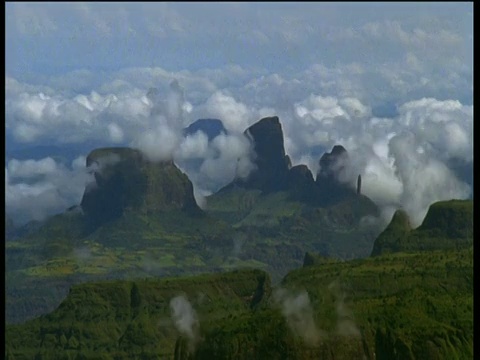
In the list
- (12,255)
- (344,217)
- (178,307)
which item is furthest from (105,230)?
(178,307)

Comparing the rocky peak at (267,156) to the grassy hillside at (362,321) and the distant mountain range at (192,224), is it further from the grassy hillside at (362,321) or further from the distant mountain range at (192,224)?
the grassy hillside at (362,321)

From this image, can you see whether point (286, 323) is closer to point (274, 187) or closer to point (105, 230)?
point (105, 230)

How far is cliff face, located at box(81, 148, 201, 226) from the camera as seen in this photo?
99.8m

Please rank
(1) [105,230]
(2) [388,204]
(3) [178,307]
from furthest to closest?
(1) [105,230] → (2) [388,204] → (3) [178,307]

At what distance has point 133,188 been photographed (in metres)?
102

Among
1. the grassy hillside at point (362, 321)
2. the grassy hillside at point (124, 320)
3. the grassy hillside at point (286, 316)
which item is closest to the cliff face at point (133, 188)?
the grassy hillside at point (286, 316)

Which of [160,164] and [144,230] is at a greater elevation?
[160,164]

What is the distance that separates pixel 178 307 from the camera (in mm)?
60219

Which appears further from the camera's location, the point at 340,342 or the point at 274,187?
the point at 274,187

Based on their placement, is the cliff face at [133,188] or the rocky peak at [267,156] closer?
the cliff face at [133,188]

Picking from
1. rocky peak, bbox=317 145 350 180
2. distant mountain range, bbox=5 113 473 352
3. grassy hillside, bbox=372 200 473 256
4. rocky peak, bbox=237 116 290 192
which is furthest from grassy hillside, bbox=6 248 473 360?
rocky peak, bbox=237 116 290 192

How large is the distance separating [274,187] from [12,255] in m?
35.2

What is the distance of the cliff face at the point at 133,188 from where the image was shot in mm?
99812

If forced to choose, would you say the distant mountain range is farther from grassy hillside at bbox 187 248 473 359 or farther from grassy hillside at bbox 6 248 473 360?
grassy hillside at bbox 187 248 473 359
